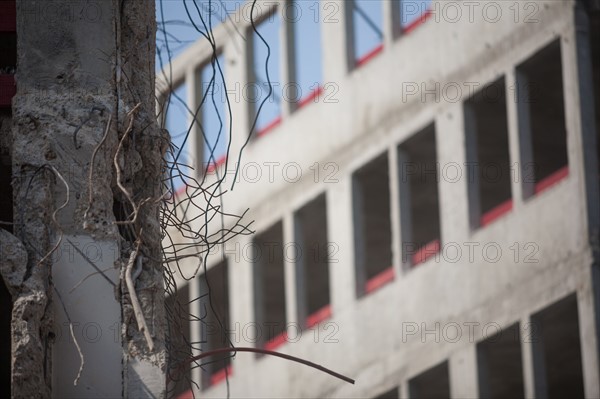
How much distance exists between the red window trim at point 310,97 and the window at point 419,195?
5.70 ft

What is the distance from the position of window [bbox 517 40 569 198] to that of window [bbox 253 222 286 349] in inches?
165

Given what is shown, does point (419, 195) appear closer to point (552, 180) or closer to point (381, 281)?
point (381, 281)

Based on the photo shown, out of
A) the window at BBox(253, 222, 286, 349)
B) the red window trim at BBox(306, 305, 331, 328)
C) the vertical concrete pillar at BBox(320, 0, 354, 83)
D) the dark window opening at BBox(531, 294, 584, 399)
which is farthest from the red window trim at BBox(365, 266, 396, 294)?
the vertical concrete pillar at BBox(320, 0, 354, 83)

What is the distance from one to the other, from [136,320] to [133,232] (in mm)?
498

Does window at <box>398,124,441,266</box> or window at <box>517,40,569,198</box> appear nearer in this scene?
window at <box>517,40,569,198</box>

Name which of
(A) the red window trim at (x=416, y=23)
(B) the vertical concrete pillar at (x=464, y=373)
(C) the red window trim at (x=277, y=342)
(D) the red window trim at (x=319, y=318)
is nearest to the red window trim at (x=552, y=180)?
(B) the vertical concrete pillar at (x=464, y=373)

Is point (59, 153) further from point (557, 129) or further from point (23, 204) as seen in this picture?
point (557, 129)

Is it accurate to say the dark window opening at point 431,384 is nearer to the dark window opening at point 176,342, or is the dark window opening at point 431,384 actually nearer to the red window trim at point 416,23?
the red window trim at point 416,23

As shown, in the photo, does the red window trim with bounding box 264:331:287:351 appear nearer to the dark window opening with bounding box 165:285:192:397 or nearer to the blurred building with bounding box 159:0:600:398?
the blurred building with bounding box 159:0:600:398

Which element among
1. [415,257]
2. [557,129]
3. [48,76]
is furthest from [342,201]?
[48,76]

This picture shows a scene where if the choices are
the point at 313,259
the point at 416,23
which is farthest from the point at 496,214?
the point at 313,259

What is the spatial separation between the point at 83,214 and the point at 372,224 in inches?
733

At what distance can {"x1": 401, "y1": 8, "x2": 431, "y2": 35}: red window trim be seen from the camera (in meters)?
21.1

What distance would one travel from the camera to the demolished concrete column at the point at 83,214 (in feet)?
23.7
